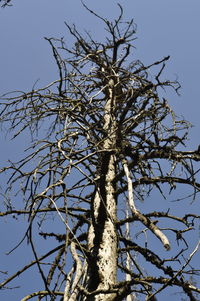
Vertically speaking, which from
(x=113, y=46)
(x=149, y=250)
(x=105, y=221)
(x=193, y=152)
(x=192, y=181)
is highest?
(x=113, y=46)

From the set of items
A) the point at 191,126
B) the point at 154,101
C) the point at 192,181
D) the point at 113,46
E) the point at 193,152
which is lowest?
the point at 192,181

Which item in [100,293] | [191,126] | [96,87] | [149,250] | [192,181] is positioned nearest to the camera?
[100,293]

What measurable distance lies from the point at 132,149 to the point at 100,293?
5.51 ft

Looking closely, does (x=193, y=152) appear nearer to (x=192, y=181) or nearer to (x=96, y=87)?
(x=192, y=181)

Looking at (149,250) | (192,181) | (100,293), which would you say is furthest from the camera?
(192,181)

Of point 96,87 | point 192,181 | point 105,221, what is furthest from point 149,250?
point 96,87

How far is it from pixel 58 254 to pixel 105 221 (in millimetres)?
842

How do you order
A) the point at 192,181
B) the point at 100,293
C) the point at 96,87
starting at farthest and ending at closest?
1. the point at 96,87
2. the point at 192,181
3. the point at 100,293

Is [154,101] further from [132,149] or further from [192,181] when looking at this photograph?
[192,181]

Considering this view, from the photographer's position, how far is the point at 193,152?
410cm

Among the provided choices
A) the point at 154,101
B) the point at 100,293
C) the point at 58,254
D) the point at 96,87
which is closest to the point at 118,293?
the point at 100,293

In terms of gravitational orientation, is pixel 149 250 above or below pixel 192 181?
below

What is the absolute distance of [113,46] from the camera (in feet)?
20.5

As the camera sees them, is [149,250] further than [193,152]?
No
